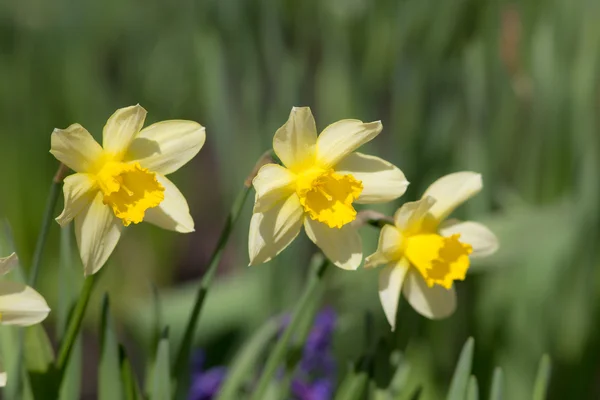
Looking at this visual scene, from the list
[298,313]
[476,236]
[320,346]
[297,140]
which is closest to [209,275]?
[298,313]

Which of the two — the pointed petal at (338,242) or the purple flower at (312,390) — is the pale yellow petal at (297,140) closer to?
the pointed petal at (338,242)

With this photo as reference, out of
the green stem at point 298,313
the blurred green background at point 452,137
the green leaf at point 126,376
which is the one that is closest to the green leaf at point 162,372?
the green leaf at point 126,376

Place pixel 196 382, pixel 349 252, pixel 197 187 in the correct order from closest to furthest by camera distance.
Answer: pixel 349 252, pixel 196 382, pixel 197 187

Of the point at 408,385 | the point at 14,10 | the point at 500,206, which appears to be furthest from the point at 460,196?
the point at 14,10

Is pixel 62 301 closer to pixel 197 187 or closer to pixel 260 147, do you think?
pixel 260 147

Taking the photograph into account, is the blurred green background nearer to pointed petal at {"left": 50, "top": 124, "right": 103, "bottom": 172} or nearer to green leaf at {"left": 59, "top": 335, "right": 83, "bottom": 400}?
green leaf at {"left": 59, "top": 335, "right": 83, "bottom": 400}
